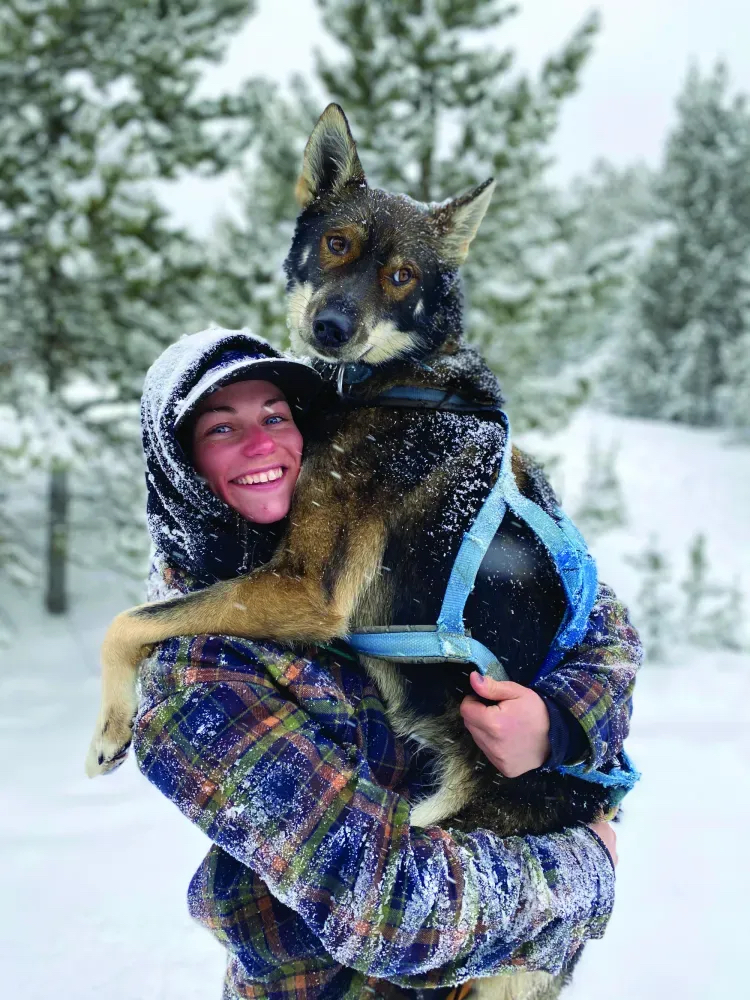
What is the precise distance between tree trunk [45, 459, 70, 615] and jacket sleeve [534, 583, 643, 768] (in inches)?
338

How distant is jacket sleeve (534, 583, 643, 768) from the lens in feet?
5.80

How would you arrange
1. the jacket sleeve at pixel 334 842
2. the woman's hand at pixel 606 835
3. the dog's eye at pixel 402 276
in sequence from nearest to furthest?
1. the jacket sleeve at pixel 334 842
2. the woman's hand at pixel 606 835
3. the dog's eye at pixel 402 276

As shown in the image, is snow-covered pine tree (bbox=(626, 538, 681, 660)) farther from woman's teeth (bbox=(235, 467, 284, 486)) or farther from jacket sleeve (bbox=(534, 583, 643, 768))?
woman's teeth (bbox=(235, 467, 284, 486))

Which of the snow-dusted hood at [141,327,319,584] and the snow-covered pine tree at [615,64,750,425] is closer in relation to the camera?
the snow-dusted hood at [141,327,319,584]

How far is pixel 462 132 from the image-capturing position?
818cm

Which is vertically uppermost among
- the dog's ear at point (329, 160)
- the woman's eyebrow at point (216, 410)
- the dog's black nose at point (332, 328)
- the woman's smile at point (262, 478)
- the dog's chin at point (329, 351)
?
the dog's ear at point (329, 160)

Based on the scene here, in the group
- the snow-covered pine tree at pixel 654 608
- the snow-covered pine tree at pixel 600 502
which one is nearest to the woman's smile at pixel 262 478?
the snow-covered pine tree at pixel 654 608

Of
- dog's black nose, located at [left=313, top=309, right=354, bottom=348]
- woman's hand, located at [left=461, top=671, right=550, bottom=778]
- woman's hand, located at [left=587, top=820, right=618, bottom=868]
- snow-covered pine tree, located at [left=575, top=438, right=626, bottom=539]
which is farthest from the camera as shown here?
snow-covered pine tree, located at [left=575, top=438, right=626, bottom=539]

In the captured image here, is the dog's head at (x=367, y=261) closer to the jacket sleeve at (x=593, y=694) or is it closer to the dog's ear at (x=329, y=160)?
the dog's ear at (x=329, y=160)

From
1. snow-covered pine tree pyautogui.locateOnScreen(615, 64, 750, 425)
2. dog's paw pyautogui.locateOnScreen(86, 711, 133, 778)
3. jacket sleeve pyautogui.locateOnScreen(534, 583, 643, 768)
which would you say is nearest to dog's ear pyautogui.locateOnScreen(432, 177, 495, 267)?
jacket sleeve pyautogui.locateOnScreen(534, 583, 643, 768)

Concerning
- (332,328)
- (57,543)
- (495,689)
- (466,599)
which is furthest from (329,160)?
(57,543)

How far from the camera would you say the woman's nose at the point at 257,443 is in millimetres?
1903

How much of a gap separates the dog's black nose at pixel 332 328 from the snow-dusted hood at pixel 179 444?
1.30 ft

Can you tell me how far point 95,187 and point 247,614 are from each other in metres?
6.62
